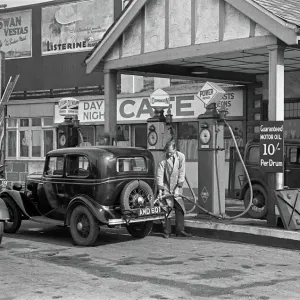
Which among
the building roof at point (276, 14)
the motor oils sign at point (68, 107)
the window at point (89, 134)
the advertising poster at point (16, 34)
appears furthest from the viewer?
the advertising poster at point (16, 34)

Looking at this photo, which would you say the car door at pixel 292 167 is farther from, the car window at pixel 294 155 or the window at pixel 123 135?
the window at pixel 123 135

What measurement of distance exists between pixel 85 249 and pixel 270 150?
3814mm

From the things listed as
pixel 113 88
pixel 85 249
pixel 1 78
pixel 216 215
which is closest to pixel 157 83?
pixel 1 78

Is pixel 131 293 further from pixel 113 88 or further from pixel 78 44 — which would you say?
pixel 78 44

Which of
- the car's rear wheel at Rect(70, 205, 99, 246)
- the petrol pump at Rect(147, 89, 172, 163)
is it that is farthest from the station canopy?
the car's rear wheel at Rect(70, 205, 99, 246)

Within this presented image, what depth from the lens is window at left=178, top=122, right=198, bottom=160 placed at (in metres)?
21.1

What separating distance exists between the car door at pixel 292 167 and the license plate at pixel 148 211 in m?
4.62

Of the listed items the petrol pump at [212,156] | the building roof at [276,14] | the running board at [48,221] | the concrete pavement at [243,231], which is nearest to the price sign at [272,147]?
the concrete pavement at [243,231]

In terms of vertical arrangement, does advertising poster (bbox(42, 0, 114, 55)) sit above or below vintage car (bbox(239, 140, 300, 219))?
above

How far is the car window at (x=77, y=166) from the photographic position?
11086 millimetres

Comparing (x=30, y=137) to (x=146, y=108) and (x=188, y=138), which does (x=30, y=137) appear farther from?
(x=188, y=138)

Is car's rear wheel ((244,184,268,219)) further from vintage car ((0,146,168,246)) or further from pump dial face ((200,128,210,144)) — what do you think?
vintage car ((0,146,168,246))

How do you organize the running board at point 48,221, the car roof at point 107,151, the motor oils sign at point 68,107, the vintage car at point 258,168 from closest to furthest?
the car roof at point 107,151 → the running board at point 48,221 → the vintage car at point 258,168 → the motor oils sign at point 68,107

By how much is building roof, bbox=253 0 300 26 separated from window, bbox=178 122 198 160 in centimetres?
872
